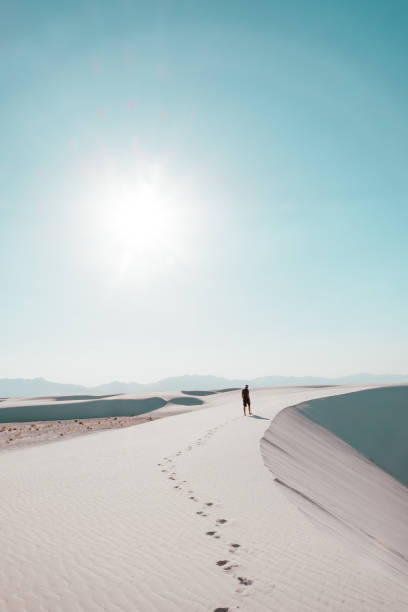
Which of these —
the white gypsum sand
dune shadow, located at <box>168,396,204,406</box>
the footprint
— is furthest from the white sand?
dune shadow, located at <box>168,396,204,406</box>

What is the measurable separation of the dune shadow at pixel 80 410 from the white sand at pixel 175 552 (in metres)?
31.5

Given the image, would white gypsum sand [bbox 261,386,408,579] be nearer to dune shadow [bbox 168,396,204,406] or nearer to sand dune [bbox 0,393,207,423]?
sand dune [bbox 0,393,207,423]

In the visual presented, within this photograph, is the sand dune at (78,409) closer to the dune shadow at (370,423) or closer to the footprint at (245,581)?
the dune shadow at (370,423)

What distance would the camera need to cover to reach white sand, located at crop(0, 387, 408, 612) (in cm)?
319

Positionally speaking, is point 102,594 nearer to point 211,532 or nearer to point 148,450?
point 211,532

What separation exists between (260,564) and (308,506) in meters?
2.86

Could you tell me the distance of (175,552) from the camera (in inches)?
160

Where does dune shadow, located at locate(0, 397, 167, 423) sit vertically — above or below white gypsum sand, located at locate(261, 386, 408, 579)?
above

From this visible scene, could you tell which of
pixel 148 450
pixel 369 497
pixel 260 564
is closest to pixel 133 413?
pixel 148 450

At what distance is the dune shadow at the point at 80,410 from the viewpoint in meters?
36.1

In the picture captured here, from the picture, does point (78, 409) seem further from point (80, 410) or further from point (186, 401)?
point (186, 401)

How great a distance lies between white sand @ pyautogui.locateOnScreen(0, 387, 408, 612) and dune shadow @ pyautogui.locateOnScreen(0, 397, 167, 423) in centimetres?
3152

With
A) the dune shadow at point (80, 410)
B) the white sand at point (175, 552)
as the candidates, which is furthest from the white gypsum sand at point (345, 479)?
the dune shadow at point (80, 410)

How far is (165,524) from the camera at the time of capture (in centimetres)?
489
